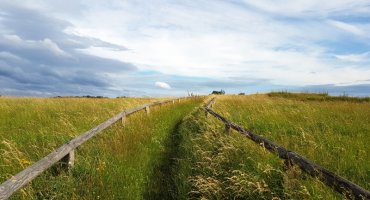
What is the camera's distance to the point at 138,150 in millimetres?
9516

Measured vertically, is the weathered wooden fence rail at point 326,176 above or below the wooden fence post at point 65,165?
above

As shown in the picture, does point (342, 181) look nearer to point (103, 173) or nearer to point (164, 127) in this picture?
point (103, 173)

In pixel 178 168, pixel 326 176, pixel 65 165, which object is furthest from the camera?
pixel 178 168

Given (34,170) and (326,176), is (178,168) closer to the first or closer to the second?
(34,170)

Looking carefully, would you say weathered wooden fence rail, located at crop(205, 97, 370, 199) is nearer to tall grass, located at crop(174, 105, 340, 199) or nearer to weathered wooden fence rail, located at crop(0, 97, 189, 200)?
tall grass, located at crop(174, 105, 340, 199)

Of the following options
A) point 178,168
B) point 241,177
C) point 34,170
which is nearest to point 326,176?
point 241,177

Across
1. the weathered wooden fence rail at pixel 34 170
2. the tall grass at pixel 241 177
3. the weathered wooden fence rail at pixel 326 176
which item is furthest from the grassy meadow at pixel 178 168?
the weathered wooden fence rail at pixel 34 170

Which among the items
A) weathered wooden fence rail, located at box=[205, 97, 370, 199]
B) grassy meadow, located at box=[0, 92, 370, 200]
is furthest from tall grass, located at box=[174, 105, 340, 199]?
weathered wooden fence rail, located at box=[205, 97, 370, 199]

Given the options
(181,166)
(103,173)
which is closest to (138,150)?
(181,166)

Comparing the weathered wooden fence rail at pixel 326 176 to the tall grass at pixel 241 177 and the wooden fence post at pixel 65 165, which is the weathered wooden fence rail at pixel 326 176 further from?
the wooden fence post at pixel 65 165

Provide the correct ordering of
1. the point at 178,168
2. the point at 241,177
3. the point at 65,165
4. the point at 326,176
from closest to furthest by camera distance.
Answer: the point at 326,176
the point at 241,177
the point at 65,165
the point at 178,168

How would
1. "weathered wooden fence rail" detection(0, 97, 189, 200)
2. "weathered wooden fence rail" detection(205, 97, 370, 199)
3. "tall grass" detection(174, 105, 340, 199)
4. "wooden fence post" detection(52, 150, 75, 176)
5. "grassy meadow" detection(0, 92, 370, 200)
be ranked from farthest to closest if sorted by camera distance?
"wooden fence post" detection(52, 150, 75, 176), "grassy meadow" detection(0, 92, 370, 200), "tall grass" detection(174, 105, 340, 199), "weathered wooden fence rail" detection(0, 97, 189, 200), "weathered wooden fence rail" detection(205, 97, 370, 199)

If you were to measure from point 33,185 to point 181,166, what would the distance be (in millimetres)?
3013

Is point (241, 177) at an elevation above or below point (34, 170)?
below
